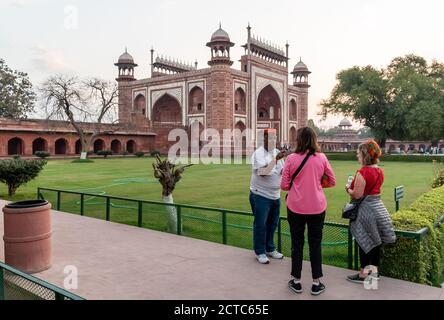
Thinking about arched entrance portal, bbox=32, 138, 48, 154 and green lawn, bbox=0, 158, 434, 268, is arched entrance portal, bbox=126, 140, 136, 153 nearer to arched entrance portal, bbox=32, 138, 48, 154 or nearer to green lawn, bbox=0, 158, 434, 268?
arched entrance portal, bbox=32, 138, 48, 154

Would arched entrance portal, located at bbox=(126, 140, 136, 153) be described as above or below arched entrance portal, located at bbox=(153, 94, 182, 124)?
below

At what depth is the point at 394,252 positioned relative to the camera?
13.1 feet

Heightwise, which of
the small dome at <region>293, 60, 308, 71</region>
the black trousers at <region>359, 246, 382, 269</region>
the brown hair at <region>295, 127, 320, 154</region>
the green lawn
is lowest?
the green lawn

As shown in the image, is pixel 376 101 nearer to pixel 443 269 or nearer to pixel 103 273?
pixel 443 269

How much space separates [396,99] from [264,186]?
114ft

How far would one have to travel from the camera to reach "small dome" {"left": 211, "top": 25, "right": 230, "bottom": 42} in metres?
41.1

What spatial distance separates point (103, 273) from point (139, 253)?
828mm

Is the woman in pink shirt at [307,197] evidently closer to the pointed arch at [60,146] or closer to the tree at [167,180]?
the tree at [167,180]

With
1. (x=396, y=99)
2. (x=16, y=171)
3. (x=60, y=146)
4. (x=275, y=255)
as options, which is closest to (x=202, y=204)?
(x=275, y=255)

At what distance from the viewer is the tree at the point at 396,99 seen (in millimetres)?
32531

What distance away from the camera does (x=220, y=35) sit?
4131 centimetres

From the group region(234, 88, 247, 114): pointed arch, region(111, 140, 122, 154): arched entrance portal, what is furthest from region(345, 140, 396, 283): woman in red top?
region(111, 140, 122, 154): arched entrance portal

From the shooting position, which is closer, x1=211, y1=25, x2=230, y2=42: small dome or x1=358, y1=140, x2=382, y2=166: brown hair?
x1=358, y1=140, x2=382, y2=166: brown hair

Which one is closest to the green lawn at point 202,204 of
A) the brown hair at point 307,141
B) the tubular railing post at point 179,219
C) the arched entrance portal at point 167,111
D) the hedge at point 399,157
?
the tubular railing post at point 179,219
